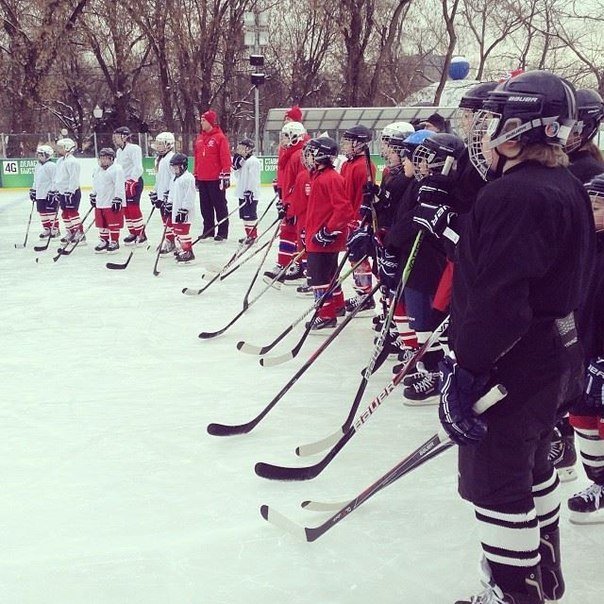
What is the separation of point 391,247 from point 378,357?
0.66 m

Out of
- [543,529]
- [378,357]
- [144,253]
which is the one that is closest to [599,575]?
[543,529]

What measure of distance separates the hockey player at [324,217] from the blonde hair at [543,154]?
9.17 ft

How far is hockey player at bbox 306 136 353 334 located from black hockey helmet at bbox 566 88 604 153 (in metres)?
1.88

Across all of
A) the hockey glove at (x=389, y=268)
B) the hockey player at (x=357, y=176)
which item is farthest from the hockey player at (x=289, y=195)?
the hockey glove at (x=389, y=268)

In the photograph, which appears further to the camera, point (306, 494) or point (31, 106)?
point (31, 106)

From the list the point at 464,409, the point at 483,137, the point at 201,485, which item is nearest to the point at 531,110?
the point at 483,137

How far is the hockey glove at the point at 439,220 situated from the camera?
2.22 m

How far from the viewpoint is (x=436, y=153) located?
284cm

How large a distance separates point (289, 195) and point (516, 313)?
4433mm

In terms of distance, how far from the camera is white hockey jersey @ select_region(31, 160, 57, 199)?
783 centimetres

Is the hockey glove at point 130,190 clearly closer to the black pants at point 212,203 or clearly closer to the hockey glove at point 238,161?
the black pants at point 212,203

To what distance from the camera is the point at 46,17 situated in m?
17.8

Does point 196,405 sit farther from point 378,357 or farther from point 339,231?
point 339,231

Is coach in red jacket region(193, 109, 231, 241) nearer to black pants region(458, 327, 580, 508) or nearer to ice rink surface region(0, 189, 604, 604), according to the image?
ice rink surface region(0, 189, 604, 604)
